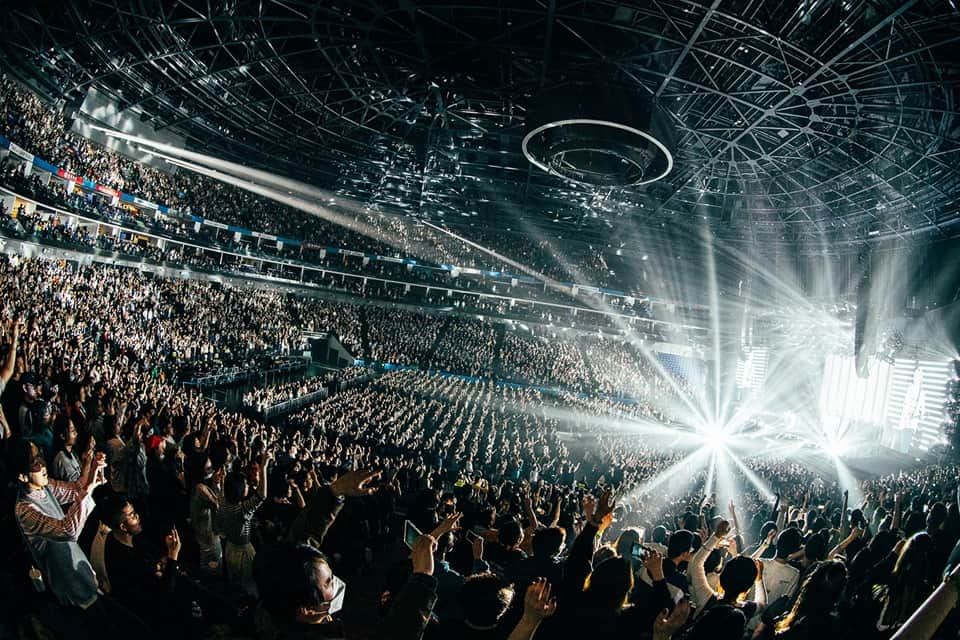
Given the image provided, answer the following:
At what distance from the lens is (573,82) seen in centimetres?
1528

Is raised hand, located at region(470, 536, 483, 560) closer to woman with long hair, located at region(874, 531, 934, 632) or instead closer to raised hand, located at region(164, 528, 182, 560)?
raised hand, located at region(164, 528, 182, 560)

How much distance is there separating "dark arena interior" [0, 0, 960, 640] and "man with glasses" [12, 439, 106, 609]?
2 cm

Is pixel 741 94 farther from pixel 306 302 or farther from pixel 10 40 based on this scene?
pixel 306 302

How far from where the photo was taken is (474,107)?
Answer: 22594 mm

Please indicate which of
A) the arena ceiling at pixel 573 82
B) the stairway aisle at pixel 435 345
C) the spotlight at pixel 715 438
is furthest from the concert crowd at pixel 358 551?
the stairway aisle at pixel 435 345

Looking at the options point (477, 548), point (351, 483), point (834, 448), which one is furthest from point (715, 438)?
point (351, 483)

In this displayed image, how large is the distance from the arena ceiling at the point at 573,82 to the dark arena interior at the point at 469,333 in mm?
200

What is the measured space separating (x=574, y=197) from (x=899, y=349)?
788 inches

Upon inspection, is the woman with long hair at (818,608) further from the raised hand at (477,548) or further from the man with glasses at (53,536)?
the man with glasses at (53,536)

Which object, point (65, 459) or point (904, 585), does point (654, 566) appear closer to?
point (904, 585)

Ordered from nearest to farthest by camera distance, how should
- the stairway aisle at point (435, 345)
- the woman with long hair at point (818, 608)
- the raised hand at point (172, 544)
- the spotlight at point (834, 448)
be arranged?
the woman with long hair at point (818, 608) → the raised hand at point (172, 544) → the spotlight at point (834, 448) → the stairway aisle at point (435, 345)

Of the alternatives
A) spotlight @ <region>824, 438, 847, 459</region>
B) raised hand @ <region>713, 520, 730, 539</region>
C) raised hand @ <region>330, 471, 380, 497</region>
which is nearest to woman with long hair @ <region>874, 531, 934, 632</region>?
raised hand @ <region>713, 520, 730, 539</region>

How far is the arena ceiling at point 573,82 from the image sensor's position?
47.4 ft

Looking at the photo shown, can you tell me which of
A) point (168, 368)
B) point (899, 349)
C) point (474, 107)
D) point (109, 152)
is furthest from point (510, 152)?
point (109, 152)
